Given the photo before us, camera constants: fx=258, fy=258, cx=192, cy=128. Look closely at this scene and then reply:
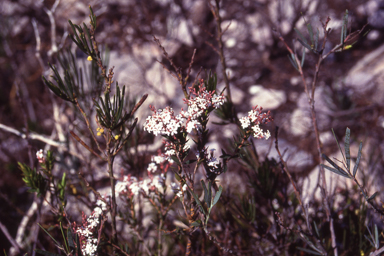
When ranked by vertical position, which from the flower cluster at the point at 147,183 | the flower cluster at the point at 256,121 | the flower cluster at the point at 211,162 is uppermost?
the flower cluster at the point at 147,183

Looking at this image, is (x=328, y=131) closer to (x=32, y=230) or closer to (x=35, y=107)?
(x=32, y=230)

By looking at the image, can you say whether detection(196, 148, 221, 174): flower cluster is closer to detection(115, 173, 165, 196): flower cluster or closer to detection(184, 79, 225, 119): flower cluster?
detection(184, 79, 225, 119): flower cluster

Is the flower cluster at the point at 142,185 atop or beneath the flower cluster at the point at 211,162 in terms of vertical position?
atop

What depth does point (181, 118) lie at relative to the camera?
766 millimetres

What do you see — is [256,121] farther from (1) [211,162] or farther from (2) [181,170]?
(2) [181,170]

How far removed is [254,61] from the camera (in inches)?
157

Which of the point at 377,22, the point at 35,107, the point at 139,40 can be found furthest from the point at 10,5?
the point at 377,22

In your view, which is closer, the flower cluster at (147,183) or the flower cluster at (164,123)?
the flower cluster at (164,123)

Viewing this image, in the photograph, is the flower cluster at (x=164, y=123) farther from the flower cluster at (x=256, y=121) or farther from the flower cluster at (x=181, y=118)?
the flower cluster at (x=256, y=121)

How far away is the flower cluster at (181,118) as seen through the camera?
29.3 inches

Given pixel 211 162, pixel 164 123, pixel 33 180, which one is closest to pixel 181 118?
pixel 164 123

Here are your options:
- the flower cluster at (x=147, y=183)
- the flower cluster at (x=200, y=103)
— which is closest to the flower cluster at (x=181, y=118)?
the flower cluster at (x=200, y=103)

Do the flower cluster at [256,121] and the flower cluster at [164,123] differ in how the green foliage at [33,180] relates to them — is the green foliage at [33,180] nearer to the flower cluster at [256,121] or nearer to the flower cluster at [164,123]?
the flower cluster at [164,123]

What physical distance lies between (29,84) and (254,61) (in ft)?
11.3
